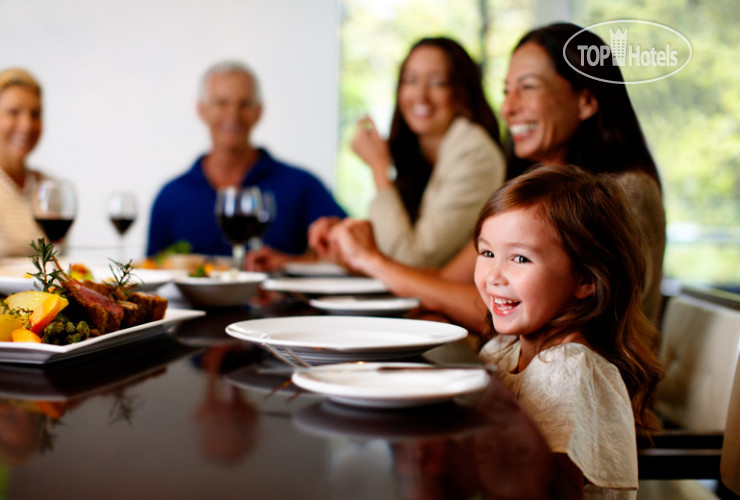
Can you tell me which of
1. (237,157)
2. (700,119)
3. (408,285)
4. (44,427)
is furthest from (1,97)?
(700,119)

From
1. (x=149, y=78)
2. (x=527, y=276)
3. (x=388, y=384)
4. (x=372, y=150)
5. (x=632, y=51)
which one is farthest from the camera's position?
(x=149, y=78)

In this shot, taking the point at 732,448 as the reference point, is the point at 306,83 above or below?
above

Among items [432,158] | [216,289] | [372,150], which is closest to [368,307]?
[216,289]

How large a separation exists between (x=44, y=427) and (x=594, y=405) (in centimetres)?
61

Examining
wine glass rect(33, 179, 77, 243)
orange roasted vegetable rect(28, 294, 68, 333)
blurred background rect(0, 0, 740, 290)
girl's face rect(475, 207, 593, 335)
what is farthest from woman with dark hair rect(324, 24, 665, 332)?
blurred background rect(0, 0, 740, 290)

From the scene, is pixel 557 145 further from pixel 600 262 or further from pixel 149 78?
pixel 149 78

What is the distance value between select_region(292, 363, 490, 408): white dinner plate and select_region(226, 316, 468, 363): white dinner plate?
97 mm

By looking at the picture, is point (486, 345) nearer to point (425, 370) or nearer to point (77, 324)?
point (425, 370)

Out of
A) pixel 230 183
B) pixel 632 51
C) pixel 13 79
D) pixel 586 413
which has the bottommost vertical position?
pixel 586 413

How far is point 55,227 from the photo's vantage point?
1.59 m

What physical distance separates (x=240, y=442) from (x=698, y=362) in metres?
1.15

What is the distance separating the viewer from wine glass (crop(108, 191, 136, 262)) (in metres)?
2.06

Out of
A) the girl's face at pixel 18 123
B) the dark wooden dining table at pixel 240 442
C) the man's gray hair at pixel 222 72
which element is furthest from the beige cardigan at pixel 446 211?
the girl's face at pixel 18 123

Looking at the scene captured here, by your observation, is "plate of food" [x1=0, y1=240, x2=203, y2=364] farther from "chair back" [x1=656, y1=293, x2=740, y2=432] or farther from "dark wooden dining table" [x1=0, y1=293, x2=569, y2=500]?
"chair back" [x1=656, y1=293, x2=740, y2=432]
